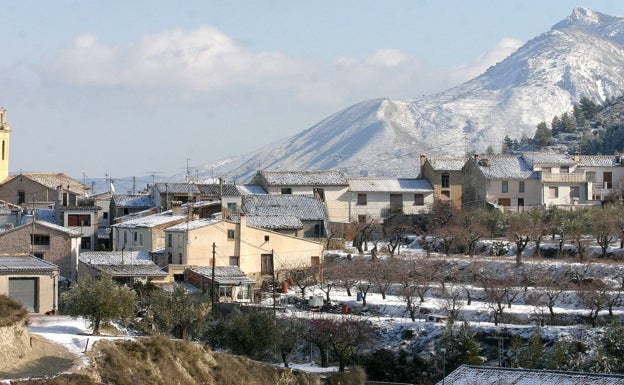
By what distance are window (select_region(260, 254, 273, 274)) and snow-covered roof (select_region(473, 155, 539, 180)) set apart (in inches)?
783

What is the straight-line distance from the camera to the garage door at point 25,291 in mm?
56156

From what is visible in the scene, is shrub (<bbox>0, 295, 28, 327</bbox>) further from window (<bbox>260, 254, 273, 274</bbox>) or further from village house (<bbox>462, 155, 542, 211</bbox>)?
village house (<bbox>462, 155, 542, 211</bbox>)

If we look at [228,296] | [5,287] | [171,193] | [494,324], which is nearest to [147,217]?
[171,193]

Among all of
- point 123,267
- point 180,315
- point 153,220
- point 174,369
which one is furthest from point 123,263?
point 174,369

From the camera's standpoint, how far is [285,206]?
79.1 meters

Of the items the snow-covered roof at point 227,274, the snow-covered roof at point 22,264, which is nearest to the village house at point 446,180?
the snow-covered roof at point 227,274

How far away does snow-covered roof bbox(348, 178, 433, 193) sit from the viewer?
84375mm

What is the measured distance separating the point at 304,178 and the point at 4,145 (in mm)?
21091

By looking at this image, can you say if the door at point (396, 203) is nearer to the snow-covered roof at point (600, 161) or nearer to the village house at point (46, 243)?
the snow-covered roof at point (600, 161)

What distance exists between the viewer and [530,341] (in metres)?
52.2

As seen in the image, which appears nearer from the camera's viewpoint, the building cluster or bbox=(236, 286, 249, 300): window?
bbox=(236, 286, 249, 300): window

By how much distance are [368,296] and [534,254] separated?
979 centimetres

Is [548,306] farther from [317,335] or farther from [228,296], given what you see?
[228,296]

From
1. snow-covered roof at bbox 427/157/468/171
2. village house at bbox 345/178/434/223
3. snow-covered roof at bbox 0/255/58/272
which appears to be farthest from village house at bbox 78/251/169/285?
snow-covered roof at bbox 427/157/468/171
